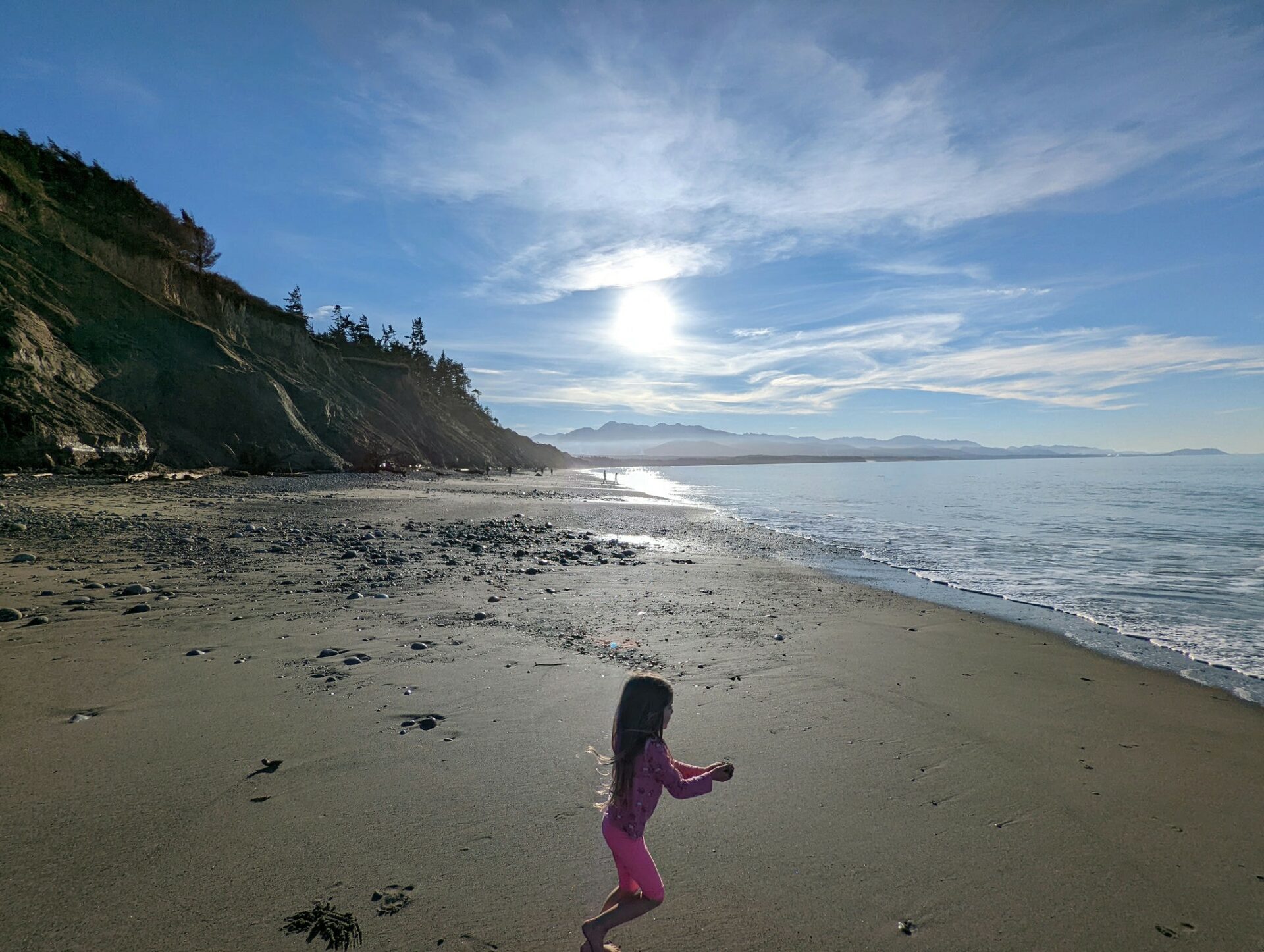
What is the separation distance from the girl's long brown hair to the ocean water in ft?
23.9

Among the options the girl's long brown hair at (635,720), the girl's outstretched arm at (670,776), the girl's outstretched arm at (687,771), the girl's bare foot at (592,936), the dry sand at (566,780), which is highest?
the girl's long brown hair at (635,720)

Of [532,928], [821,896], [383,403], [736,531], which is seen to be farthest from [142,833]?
[383,403]

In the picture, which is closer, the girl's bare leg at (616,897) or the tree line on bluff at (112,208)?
the girl's bare leg at (616,897)

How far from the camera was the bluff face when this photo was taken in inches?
901

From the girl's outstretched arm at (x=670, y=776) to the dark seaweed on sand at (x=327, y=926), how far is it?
137 centimetres

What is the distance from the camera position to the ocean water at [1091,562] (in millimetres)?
8312

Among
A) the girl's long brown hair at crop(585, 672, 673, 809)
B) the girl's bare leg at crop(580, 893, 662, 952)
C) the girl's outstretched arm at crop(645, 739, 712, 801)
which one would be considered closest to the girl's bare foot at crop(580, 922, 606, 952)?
the girl's bare leg at crop(580, 893, 662, 952)

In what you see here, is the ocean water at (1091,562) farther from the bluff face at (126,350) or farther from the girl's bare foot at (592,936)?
the bluff face at (126,350)

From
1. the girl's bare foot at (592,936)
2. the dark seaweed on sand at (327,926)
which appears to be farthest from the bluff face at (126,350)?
the girl's bare foot at (592,936)

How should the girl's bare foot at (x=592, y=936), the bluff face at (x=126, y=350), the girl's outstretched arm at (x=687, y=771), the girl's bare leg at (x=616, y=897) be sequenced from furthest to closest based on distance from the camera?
the bluff face at (x=126, y=350) < the girl's outstretched arm at (x=687, y=771) < the girl's bare leg at (x=616, y=897) < the girl's bare foot at (x=592, y=936)

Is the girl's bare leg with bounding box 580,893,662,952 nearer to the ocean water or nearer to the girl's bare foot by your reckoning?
the girl's bare foot

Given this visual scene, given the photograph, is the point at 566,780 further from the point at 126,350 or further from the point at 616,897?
the point at 126,350

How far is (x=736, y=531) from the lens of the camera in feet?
67.4

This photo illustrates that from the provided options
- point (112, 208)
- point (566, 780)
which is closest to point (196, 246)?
point (112, 208)
